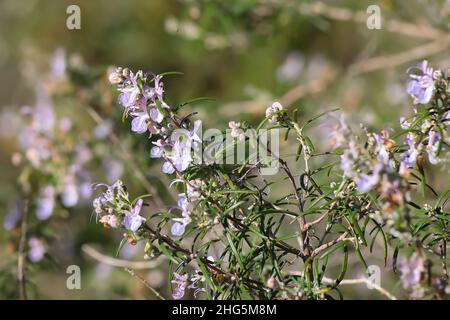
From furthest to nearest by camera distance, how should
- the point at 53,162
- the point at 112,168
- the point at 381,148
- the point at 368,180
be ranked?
1. the point at 112,168
2. the point at 53,162
3. the point at 381,148
4. the point at 368,180

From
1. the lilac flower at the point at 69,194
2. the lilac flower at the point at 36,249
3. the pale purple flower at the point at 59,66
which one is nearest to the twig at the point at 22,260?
the lilac flower at the point at 36,249

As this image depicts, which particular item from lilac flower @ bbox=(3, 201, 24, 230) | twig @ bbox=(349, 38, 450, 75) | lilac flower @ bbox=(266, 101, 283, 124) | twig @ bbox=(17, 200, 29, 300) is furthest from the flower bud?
twig @ bbox=(349, 38, 450, 75)

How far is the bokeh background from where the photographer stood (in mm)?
2336

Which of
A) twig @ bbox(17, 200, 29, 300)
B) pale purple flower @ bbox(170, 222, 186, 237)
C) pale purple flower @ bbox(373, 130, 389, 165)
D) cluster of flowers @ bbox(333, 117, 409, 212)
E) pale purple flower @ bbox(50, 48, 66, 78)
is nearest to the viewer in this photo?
cluster of flowers @ bbox(333, 117, 409, 212)

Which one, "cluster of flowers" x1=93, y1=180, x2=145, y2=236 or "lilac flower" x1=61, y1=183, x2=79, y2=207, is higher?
"lilac flower" x1=61, y1=183, x2=79, y2=207

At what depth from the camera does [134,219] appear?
119cm

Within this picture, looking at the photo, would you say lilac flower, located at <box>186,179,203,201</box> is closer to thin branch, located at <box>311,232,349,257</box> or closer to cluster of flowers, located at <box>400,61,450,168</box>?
thin branch, located at <box>311,232,349,257</box>

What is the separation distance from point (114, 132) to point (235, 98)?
146cm

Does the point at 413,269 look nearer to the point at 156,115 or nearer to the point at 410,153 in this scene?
the point at 410,153

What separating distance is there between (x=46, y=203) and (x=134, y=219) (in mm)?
1090

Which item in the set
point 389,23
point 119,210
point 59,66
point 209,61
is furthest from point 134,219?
point 209,61

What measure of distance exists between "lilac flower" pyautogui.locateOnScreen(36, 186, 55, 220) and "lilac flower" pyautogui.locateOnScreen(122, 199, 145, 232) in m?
1.05
